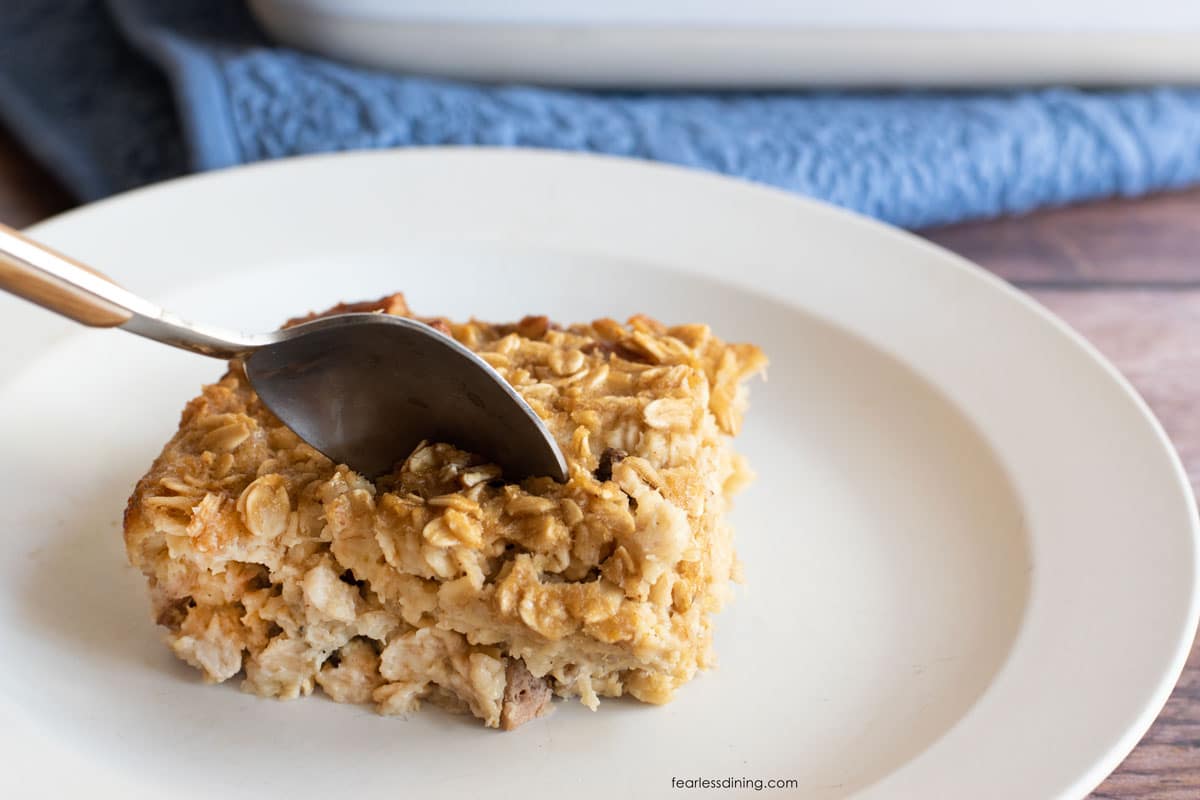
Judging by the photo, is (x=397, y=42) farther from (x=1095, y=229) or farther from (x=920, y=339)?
(x=1095, y=229)

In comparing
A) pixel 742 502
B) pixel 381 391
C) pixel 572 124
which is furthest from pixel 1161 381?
pixel 381 391

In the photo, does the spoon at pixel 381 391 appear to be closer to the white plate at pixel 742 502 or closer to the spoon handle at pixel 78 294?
the spoon handle at pixel 78 294

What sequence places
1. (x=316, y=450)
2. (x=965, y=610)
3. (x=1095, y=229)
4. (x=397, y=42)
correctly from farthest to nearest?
(x=1095, y=229) → (x=397, y=42) → (x=965, y=610) → (x=316, y=450)

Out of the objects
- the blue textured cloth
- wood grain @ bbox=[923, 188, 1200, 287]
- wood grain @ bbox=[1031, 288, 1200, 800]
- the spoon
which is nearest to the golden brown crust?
the spoon

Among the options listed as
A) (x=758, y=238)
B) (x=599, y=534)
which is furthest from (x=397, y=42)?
(x=599, y=534)

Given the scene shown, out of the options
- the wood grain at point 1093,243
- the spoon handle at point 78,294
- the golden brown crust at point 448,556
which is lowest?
the golden brown crust at point 448,556

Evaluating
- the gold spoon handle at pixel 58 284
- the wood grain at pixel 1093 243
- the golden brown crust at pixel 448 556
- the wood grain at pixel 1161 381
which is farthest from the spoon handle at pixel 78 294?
the wood grain at pixel 1093 243
